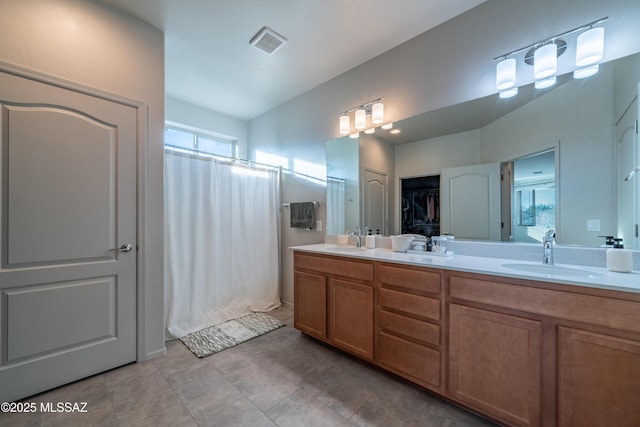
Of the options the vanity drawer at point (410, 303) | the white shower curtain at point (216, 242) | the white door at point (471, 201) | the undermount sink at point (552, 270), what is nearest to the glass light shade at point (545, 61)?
the white door at point (471, 201)

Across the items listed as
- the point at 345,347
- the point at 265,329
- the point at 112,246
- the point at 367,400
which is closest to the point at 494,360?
the point at 367,400

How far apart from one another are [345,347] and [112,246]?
1.97m

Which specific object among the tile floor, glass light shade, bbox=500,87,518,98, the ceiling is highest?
the ceiling

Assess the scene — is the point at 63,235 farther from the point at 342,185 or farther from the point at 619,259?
the point at 619,259

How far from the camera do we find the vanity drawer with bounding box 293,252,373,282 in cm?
187

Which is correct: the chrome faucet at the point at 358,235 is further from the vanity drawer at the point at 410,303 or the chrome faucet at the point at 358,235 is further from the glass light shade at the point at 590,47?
the glass light shade at the point at 590,47

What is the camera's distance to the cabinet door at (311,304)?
7.12 feet

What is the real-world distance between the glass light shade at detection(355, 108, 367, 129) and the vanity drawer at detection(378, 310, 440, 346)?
1751 mm

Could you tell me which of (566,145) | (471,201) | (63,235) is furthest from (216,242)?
(566,145)

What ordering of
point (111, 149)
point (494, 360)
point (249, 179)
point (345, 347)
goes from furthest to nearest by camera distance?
1. point (249, 179)
2. point (345, 347)
3. point (111, 149)
4. point (494, 360)

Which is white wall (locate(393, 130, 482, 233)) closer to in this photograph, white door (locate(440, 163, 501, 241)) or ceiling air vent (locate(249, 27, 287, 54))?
white door (locate(440, 163, 501, 241))

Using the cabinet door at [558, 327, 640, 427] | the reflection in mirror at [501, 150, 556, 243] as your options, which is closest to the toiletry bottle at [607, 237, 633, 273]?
the reflection in mirror at [501, 150, 556, 243]

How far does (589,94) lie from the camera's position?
147 cm

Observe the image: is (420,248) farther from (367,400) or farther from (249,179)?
(249,179)
